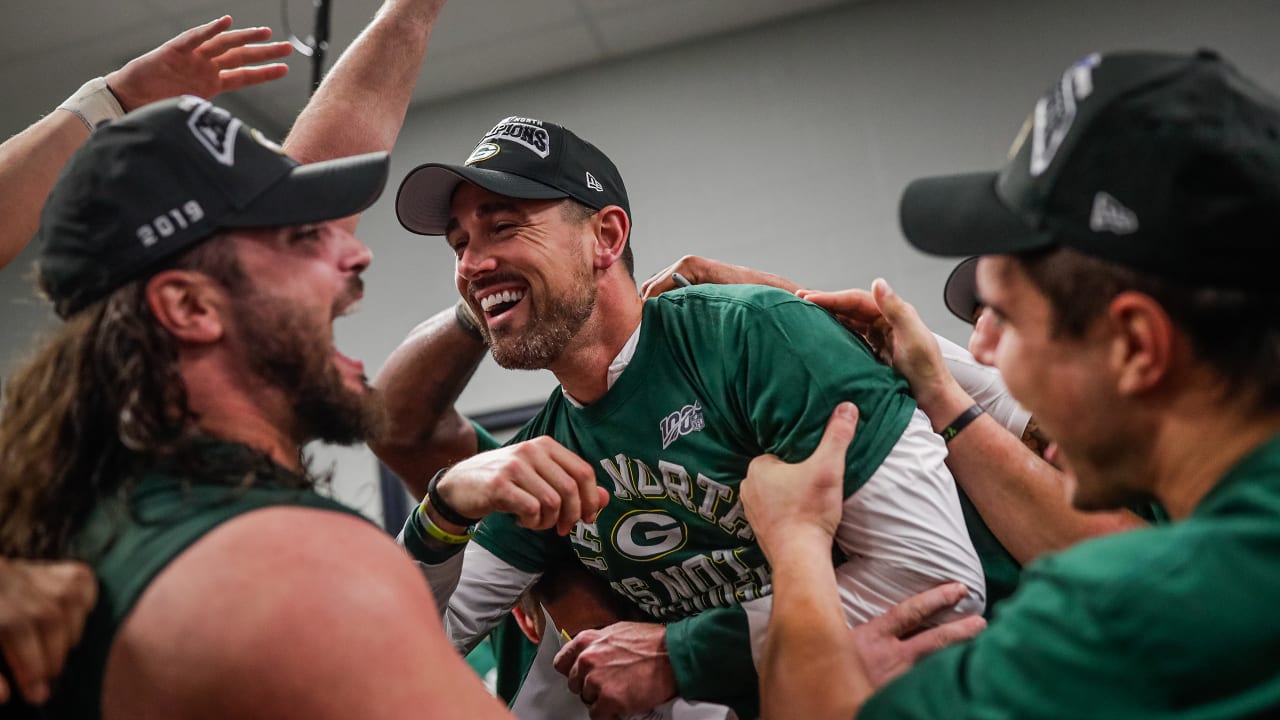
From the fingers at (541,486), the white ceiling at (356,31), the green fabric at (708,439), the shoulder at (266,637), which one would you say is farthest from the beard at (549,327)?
the white ceiling at (356,31)

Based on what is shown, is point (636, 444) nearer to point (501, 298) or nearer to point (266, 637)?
point (501, 298)

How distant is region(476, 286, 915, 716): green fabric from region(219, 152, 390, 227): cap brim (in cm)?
61

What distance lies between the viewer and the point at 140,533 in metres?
0.91

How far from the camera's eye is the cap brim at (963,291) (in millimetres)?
2018

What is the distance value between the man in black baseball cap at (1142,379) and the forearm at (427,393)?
1.64 m

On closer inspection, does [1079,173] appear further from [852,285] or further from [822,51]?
[822,51]

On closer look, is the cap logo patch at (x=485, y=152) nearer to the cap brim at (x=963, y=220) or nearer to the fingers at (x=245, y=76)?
the fingers at (x=245, y=76)

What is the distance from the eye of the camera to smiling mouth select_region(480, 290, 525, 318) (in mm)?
1903

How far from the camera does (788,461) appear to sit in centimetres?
150

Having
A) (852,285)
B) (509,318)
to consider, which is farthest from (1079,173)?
(852,285)

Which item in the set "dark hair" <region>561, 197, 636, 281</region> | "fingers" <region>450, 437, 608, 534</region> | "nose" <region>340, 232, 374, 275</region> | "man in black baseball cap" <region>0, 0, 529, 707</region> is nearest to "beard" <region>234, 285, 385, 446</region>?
"man in black baseball cap" <region>0, 0, 529, 707</region>

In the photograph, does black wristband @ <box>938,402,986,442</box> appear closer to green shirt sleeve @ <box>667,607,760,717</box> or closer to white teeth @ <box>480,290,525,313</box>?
green shirt sleeve @ <box>667,607,760,717</box>

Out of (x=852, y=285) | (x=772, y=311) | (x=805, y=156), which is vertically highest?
(x=772, y=311)

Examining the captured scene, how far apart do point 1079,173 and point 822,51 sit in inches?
130
